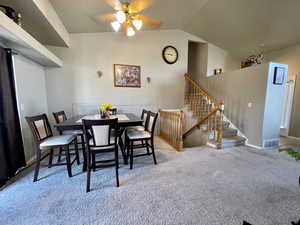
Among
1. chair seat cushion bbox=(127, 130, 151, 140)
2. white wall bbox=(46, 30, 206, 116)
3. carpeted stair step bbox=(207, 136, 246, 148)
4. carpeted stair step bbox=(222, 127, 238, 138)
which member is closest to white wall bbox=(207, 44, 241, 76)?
white wall bbox=(46, 30, 206, 116)

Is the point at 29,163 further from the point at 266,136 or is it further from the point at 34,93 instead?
the point at 266,136

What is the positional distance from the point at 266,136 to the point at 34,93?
5.83 metres

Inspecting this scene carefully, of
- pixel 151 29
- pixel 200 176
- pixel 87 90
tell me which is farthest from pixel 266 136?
pixel 87 90

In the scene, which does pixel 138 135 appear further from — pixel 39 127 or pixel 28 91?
pixel 28 91

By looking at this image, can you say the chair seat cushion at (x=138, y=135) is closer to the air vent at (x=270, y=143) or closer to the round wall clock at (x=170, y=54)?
the round wall clock at (x=170, y=54)

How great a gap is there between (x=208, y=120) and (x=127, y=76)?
2.83 m

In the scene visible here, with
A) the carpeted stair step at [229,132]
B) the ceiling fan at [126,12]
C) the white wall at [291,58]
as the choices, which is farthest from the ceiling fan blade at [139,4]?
Answer: the white wall at [291,58]

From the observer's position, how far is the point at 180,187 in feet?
6.20

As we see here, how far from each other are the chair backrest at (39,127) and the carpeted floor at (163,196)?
0.63 metres

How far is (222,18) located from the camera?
379 cm

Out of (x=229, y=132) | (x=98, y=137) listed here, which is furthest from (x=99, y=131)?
(x=229, y=132)

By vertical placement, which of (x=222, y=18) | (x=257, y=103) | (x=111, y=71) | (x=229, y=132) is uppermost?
(x=222, y=18)

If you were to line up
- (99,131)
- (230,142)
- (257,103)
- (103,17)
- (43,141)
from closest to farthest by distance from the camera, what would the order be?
(99,131) → (43,141) → (103,17) → (257,103) → (230,142)

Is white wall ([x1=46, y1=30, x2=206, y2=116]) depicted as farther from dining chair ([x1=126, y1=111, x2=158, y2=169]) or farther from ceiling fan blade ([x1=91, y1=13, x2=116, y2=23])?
dining chair ([x1=126, y1=111, x2=158, y2=169])
